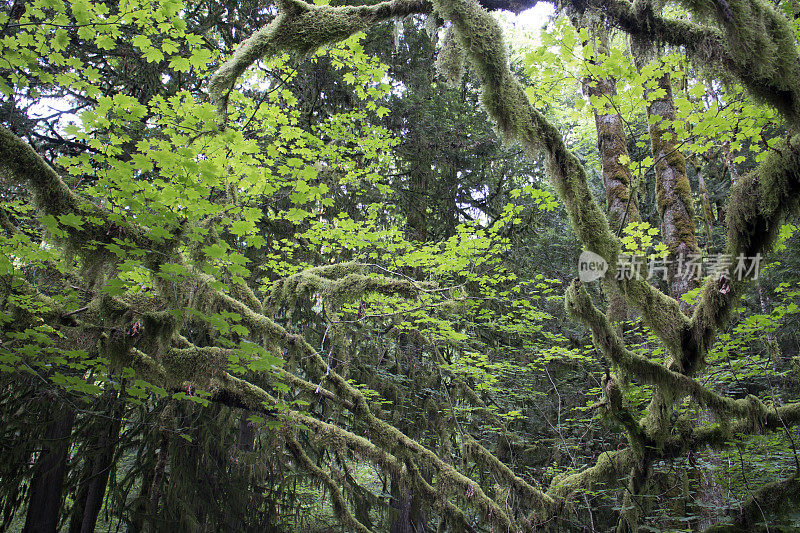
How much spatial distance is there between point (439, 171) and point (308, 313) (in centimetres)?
404

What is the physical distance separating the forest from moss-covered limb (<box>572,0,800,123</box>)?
0.02 metres

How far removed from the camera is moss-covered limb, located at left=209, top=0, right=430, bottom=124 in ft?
9.88

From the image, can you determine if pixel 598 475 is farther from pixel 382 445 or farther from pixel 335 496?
pixel 335 496

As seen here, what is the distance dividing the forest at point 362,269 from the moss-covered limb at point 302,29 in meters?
0.02

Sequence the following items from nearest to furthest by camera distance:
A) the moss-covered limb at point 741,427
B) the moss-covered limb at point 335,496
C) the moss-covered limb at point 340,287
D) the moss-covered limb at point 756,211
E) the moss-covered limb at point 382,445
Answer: the moss-covered limb at point 756,211 < the moss-covered limb at point 741,427 < the moss-covered limb at point 382,445 < the moss-covered limb at point 340,287 < the moss-covered limb at point 335,496

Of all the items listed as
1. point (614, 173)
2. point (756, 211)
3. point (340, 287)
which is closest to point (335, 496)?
point (340, 287)

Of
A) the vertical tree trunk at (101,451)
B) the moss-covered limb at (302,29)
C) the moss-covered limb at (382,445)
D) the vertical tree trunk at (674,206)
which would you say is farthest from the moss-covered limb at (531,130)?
the vertical tree trunk at (101,451)

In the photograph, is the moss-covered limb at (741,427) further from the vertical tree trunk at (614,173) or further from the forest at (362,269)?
the vertical tree trunk at (614,173)

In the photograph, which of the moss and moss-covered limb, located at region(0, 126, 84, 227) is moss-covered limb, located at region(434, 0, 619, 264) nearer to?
the moss

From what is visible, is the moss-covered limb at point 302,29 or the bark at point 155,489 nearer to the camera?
the moss-covered limb at point 302,29

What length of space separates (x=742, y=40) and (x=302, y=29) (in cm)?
294

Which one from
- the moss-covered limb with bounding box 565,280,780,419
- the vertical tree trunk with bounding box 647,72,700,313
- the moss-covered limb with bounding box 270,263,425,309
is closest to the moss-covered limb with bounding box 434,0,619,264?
the moss-covered limb with bounding box 565,280,780,419

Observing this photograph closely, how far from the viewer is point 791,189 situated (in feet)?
9.55

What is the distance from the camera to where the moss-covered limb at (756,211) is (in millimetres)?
2934
